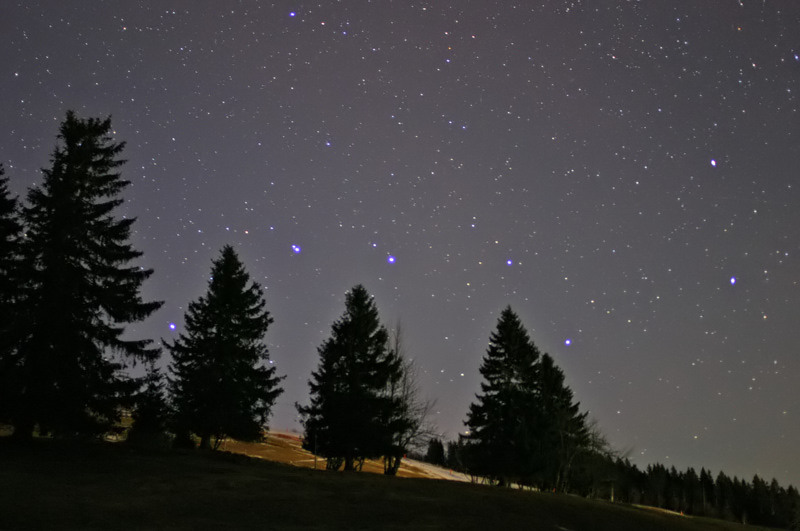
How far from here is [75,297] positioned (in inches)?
877

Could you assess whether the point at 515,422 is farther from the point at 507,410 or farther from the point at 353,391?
the point at 353,391

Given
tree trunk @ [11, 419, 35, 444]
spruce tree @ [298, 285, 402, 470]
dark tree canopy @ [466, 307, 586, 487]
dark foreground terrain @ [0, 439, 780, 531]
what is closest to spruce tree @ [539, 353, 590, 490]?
dark tree canopy @ [466, 307, 586, 487]

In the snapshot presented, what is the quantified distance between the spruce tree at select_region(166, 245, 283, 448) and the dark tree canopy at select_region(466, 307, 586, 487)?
1822cm

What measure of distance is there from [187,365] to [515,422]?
24346 mm

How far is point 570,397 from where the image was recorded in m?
58.7

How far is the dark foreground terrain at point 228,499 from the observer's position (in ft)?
41.7

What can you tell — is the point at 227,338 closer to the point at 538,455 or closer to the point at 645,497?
the point at 538,455

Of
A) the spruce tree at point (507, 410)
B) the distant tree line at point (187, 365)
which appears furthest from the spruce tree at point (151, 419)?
the spruce tree at point (507, 410)

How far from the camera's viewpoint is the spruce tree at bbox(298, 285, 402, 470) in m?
31.2

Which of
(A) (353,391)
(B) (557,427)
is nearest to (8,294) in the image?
(A) (353,391)

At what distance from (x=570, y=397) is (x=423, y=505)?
4548 centimetres

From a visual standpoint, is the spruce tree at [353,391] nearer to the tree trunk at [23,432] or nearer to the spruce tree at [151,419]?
the spruce tree at [151,419]

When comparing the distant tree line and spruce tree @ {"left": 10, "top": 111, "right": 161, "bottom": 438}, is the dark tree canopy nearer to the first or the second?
the distant tree line

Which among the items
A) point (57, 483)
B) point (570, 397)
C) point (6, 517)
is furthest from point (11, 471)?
point (570, 397)
